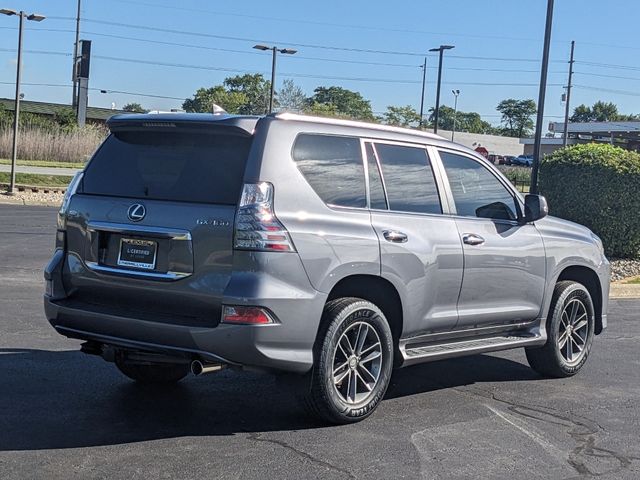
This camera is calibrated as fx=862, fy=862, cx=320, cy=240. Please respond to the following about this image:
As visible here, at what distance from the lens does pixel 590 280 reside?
7.79 meters

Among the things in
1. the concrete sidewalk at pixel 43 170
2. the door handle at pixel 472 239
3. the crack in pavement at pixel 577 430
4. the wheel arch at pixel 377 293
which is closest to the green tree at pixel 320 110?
the wheel arch at pixel 377 293

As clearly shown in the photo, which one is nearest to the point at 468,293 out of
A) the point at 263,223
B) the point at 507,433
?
the point at 507,433

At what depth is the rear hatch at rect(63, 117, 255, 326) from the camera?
5098 mm

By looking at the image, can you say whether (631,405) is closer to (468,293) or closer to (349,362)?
(468,293)

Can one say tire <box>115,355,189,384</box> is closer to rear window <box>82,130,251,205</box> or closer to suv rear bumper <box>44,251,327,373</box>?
suv rear bumper <box>44,251,327,373</box>

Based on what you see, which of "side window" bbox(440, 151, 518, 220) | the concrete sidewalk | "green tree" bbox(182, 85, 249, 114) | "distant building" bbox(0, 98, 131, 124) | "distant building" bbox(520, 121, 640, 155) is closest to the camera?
"side window" bbox(440, 151, 518, 220)

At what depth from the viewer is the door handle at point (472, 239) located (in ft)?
20.9

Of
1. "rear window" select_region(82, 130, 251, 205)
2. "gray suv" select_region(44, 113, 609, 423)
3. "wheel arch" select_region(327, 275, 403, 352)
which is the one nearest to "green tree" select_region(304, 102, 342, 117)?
"gray suv" select_region(44, 113, 609, 423)

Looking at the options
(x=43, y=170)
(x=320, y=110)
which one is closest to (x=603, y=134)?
(x=320, y=110)

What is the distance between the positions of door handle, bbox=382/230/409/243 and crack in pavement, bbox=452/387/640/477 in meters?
1.58

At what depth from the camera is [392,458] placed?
5027 mm

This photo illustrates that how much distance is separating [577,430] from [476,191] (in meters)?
1.96

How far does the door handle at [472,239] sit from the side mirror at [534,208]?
67 cm

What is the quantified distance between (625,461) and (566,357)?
2.29m
